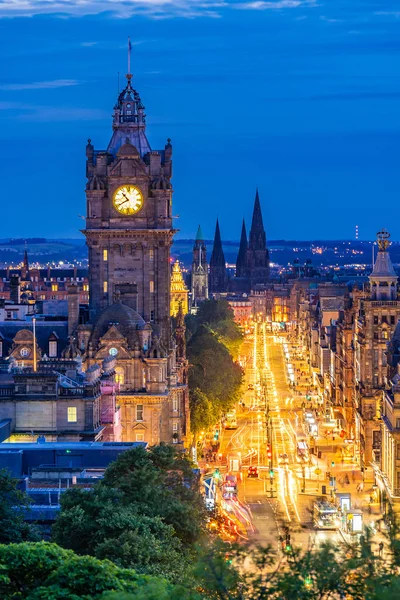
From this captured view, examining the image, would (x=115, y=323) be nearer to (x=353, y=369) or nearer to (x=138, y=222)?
(x=138, y=222)

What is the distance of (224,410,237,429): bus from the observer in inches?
6398

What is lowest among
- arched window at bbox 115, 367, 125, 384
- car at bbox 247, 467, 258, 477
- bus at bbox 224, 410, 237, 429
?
car at bbox 247, 467, 258, 477

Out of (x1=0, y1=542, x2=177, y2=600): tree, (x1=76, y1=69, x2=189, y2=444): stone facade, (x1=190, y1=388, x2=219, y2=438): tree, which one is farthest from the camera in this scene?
(x1=190, y1=388, x2=219, y2=438): tree

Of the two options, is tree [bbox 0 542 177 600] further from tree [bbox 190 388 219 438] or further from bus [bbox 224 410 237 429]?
bus [bbox 224 410 237 429]

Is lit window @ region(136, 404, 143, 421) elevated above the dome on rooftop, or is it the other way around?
the dome on rooftop

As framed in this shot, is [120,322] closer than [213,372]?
Yes

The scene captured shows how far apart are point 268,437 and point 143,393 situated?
135 feet

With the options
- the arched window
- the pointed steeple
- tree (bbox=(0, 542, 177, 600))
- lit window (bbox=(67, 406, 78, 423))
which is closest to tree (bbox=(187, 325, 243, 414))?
the pointed steeple

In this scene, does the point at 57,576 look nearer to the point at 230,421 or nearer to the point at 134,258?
the point at 134,258

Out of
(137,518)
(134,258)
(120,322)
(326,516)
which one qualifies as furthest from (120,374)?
(137,518)

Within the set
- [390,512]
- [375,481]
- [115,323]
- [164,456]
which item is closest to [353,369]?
[375,481]

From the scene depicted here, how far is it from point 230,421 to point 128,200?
4951cm

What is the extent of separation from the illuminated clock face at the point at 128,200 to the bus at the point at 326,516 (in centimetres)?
3009

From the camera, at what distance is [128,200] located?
4719 inches
